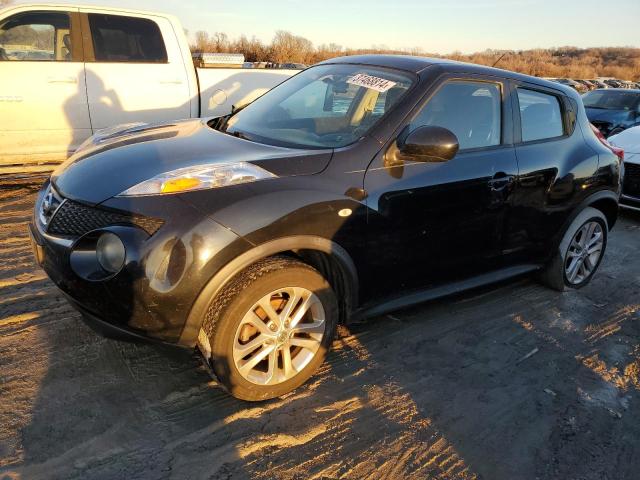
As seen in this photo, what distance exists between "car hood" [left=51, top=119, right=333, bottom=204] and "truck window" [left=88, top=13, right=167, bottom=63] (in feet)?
10.7

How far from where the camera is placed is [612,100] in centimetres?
1180

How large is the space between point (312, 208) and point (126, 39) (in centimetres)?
466

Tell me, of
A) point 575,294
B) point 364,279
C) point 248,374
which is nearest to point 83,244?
point 248,374

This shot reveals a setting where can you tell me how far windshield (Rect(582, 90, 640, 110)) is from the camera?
11.4 m

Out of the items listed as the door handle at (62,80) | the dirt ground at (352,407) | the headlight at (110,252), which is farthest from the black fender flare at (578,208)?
the door handle at (62,80)

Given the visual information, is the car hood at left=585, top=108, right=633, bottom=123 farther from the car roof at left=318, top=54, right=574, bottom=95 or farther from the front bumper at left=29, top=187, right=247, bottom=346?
the front bumper at left=29, top=187, right=247, bottom=346

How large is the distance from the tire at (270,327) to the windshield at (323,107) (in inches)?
34.6

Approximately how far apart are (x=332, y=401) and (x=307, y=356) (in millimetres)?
279

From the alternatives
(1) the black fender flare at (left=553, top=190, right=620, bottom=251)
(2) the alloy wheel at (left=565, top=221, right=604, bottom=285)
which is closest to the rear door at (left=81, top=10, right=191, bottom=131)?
(1) the black fender flare at (left=553, top=190, right=620, bottom=251)

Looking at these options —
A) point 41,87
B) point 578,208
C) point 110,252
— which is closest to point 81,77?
point 41,87

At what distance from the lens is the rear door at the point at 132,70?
5891mm

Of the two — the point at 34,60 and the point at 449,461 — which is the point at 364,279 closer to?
the point at 449,461

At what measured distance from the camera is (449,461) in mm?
2471

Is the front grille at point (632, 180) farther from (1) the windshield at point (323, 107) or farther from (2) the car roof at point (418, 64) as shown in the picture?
(1) the windshield at point (323, 107)
